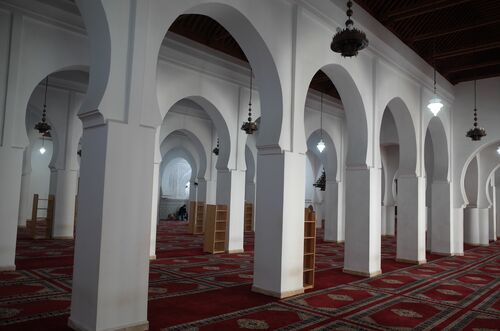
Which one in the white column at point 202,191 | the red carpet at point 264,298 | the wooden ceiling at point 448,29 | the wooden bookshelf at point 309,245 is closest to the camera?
the red carpet at point 264,298

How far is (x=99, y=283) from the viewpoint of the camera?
3.76 meters

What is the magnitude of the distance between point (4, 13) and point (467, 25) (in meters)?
8.52

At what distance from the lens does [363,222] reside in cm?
785

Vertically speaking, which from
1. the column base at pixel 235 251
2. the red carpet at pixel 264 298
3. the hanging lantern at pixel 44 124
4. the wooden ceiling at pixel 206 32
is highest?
the wooden ceiling at pixel 206 32

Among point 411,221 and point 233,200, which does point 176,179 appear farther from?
point 411,221

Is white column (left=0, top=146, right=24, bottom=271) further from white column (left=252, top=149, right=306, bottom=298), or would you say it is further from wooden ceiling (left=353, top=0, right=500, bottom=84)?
wooden ceiling (left=353, top=0, right=500, bottom=84)

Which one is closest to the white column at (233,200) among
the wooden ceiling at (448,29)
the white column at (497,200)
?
the wooden ceiling at (448,29)

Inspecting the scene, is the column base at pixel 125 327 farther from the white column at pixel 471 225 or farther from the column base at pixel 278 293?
the white column at pixel 471 225

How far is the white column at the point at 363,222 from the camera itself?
7788 mm

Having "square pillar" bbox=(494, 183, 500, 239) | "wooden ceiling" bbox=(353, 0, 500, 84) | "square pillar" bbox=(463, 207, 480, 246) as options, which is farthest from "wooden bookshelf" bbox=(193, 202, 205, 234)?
"square pillar" bbox=(494, 183, 500, 239)

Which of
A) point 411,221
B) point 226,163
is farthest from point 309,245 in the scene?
point 411,221

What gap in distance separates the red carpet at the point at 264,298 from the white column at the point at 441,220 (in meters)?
2.36

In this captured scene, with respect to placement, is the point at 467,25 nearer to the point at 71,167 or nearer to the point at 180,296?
the point at 180,296

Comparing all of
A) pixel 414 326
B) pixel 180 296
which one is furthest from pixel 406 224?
pixel 180 296
